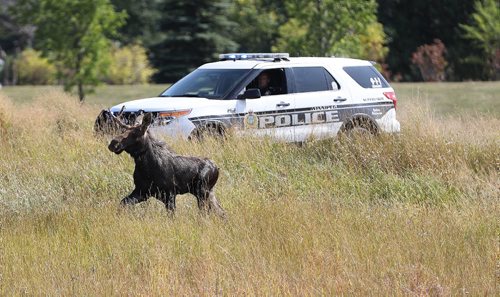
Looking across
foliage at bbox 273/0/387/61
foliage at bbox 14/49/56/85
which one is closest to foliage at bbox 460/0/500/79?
foliage at bbox 273/0/387/61

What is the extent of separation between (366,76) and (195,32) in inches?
1153

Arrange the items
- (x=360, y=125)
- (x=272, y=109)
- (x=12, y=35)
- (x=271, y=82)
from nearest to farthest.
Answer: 1. (x=272, y=109)
2. (x=271, y=82)
3. (x=360, y=125)
4. (x=12, y=35)

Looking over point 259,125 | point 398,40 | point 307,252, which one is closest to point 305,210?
point 307,252

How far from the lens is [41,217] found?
29.1 feet

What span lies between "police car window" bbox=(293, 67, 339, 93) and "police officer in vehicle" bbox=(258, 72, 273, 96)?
451mm

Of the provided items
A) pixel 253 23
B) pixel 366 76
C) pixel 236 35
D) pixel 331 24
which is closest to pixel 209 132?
pixel 366 76

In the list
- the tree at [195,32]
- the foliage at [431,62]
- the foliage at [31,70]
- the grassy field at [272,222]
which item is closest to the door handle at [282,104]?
the grassy field at [272,222]

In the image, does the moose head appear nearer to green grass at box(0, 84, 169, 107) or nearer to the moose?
the moose

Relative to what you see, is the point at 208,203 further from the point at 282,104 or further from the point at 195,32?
the point at 195,32

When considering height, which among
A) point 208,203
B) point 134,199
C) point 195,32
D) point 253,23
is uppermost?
point 253,23

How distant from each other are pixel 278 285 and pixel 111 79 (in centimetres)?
4478

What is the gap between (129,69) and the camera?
5072cm

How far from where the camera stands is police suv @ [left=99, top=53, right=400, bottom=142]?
13828 mm

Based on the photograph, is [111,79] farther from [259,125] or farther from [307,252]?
[307,252]
